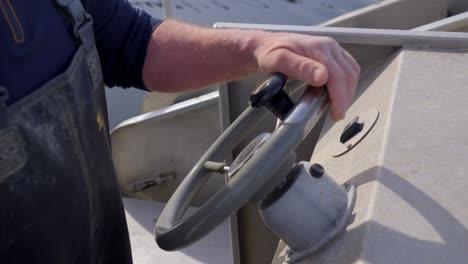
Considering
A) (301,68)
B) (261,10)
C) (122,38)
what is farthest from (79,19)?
(261,10)

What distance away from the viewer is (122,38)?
131cm

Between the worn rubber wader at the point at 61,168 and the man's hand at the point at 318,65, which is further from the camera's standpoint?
the worn rubber wader at the point at 61,168

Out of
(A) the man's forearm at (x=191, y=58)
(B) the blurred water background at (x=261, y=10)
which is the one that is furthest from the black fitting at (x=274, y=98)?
(B) the blurred water background at (x=261, y=10)

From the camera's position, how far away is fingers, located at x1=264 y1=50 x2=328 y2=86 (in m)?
0.87

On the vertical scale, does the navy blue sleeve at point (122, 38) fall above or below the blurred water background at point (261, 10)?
above

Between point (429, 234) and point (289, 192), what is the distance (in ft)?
0.63

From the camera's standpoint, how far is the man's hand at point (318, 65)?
2.89ft

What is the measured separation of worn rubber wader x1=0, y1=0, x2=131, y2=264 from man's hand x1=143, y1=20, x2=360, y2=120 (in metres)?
0.17

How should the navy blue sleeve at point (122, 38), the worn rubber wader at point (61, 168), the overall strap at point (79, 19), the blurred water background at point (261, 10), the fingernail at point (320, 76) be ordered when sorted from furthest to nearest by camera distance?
the blurred water background at point (261, 10) < the navy blue sleeve at point (122, 38) < the overall strap at point (79, 19) < the worn rubber wader at point (61, 168) < the fingernail at point (320, 76)

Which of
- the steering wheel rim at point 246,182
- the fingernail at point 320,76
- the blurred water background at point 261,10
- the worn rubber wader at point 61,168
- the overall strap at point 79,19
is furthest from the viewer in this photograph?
the blurred water background at point 261,10

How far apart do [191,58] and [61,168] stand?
366 millimetres

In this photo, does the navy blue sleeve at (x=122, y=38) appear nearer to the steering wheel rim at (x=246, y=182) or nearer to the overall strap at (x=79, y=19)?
the overall strap at (x=79, y=19)

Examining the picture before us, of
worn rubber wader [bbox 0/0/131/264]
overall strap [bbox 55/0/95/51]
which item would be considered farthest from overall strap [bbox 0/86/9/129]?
overall strap [bbox 55/0/95/51]

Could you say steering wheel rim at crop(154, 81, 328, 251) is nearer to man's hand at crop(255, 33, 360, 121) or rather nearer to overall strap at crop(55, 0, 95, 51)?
man's hand at crop(255, 33, 360, 121)
